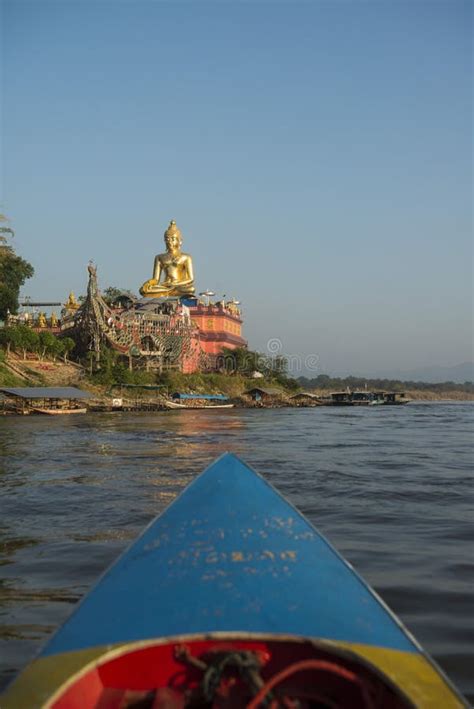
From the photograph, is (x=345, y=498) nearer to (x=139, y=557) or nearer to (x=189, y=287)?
(x=139, y=557)

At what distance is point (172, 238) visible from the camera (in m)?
45.6

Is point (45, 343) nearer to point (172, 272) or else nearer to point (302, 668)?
point (172, 272)

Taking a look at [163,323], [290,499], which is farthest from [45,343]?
[290,499]

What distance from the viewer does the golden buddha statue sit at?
146 ft

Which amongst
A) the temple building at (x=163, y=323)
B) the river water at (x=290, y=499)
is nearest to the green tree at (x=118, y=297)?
the temple building at (x=163, y=323)

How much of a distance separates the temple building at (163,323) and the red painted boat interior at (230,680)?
34012 millimetres

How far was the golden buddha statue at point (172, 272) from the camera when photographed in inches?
1753

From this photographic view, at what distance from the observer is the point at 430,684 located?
2.12 m

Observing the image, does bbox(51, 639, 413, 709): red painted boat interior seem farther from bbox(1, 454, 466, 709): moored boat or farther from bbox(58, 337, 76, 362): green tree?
bbox(58, 337, 76, 362): green tree

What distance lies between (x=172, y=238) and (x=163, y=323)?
7.73m

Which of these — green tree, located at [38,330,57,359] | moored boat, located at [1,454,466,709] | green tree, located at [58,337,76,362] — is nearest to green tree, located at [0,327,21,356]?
green tree, located at [38,330,57,359]

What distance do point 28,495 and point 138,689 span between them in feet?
20.1

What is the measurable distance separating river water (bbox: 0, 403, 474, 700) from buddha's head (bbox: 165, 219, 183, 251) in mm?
30725

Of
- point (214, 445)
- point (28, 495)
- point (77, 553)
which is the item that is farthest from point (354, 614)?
point (214, 445)
